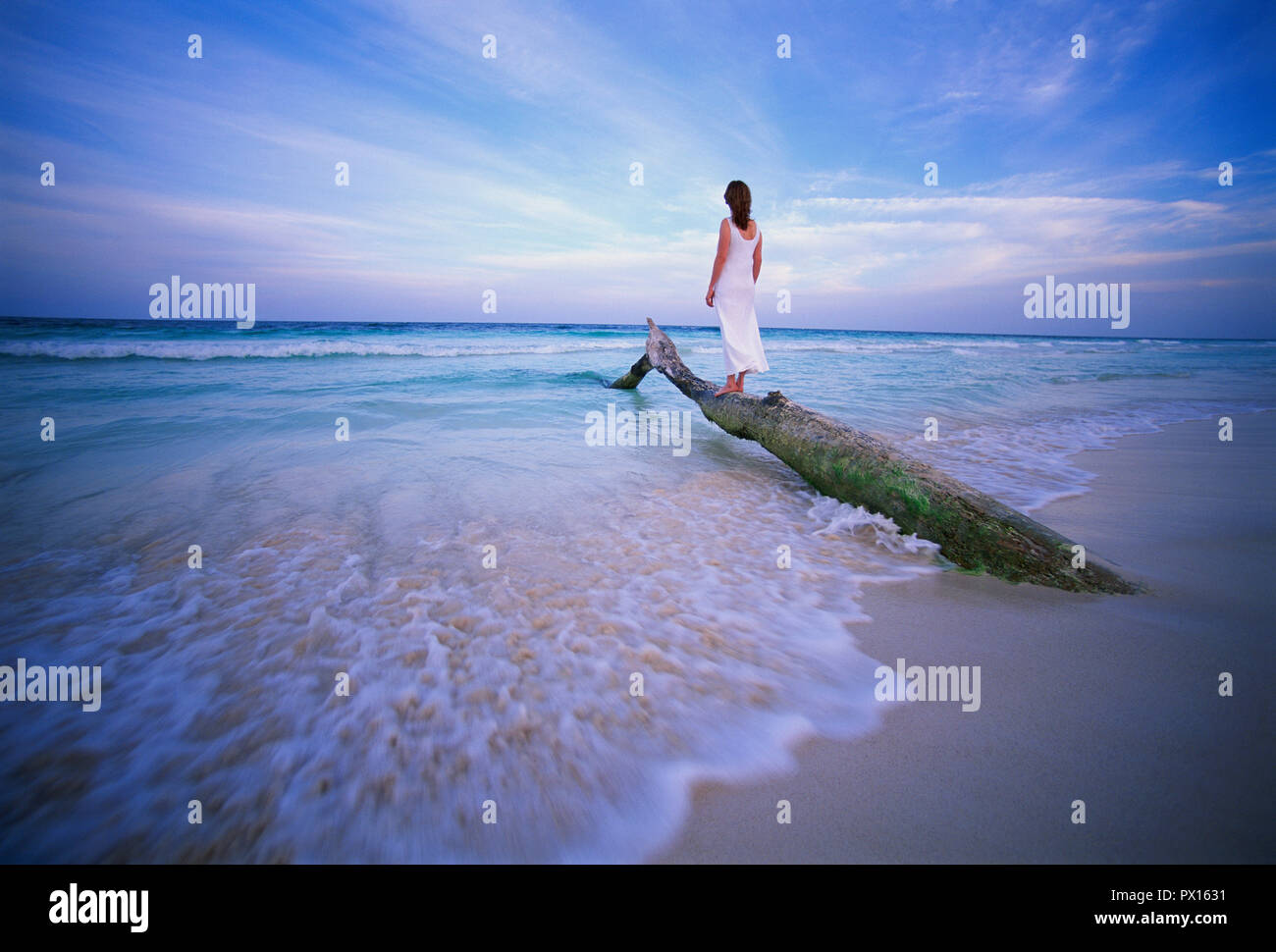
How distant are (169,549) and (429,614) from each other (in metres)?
2.13

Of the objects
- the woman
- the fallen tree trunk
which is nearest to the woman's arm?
the woman

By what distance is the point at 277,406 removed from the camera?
8.19 meters

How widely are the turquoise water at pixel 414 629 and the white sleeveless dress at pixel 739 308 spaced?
1.20m

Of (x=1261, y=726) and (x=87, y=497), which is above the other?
(x=87, y=497)

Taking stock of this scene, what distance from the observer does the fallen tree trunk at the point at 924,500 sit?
121 inches

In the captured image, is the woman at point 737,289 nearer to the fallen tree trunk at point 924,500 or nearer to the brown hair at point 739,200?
the brown hair at point 739,200

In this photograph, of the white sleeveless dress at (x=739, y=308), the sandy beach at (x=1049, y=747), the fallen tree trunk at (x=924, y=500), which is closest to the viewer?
the sandy beach at (x=1049, y=747)

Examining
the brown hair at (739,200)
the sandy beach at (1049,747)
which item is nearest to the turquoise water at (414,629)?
the sandy beach at (1049,747)

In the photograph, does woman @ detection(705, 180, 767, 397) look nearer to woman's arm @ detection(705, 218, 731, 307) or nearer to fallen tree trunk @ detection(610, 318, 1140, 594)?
woman's arm @ detection(705, 218, 731, 307)

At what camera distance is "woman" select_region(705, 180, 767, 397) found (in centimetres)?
596

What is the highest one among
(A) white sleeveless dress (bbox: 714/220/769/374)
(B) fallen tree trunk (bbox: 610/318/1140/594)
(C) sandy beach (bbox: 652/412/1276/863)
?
(A) white sleeveless dress (bbox: 714/220/769/374)
